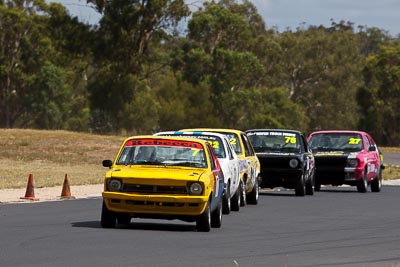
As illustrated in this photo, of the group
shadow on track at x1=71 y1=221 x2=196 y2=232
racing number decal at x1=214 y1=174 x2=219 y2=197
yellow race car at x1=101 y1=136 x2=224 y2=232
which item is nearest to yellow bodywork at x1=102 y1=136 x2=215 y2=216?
yellow race car at x1=101 y1=136 x2=224 y2=232

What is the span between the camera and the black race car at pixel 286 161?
29734 mm

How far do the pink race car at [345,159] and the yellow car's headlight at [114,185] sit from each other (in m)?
15.3

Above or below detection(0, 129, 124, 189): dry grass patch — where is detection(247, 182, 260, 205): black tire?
above

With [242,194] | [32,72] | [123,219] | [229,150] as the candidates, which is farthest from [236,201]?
[32,72]

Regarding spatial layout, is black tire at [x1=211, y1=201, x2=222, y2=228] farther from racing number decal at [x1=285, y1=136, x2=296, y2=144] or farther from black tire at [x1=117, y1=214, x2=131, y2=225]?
racing number decal at [x1=285, y1=136, x2=296, y2=144]

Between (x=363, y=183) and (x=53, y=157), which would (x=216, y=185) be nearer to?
(x=363, y=183)

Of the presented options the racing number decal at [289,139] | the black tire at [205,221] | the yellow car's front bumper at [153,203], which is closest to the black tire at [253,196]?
the racing number decal at [289,139]

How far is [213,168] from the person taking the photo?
62.6 feet

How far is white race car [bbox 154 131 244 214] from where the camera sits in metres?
21.6

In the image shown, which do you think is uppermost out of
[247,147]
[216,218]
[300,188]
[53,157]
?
[247,147]

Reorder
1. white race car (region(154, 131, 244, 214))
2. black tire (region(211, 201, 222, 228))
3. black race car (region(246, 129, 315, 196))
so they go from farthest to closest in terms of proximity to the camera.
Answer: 1. black race car (region(246, 129, 315, 196))
2. white race car (region(154, 131, 244, 214))
3. black tire (region(211, 201, 222, 228))

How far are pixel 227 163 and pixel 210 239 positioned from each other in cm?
489

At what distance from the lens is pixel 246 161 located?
24.9 metres

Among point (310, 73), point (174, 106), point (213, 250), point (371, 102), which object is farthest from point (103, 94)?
point (213, 250)
